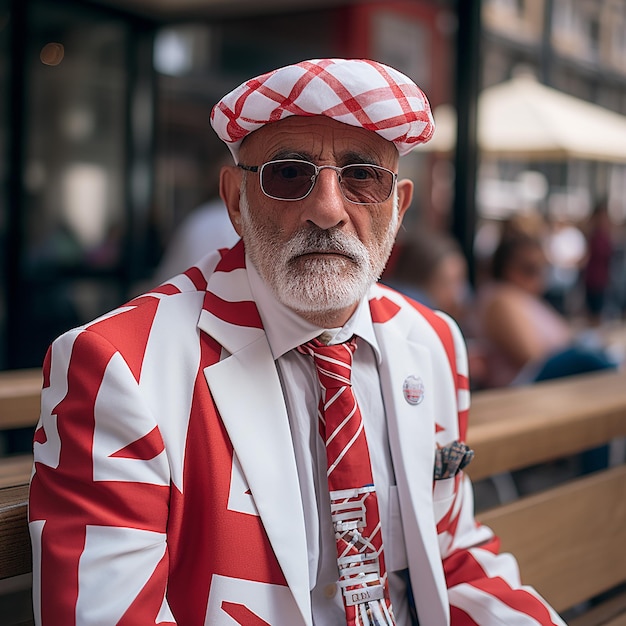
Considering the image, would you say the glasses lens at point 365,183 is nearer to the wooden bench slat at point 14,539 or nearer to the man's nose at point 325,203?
the man's nose at point 325,203

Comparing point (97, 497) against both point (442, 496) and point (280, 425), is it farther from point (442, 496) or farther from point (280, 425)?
point (442, 496)

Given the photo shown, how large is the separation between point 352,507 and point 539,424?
857 millimetres

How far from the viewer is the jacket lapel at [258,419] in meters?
1.46

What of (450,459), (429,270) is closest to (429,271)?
(429,270)

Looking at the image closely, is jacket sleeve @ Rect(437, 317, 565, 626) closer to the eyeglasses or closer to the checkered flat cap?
the eyeglasses

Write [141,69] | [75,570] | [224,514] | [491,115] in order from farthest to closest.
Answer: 1. [491,115]
2. [141,69]
3. [224,514]
4. [75,570]

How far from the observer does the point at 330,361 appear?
161cm

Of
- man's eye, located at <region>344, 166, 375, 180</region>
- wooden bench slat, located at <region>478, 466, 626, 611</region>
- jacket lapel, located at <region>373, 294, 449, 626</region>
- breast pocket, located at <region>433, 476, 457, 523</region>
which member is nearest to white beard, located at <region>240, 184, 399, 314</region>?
man's eye, located at <region>344, 166, 375, 180</region>

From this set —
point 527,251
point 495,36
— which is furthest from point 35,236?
point 495,36

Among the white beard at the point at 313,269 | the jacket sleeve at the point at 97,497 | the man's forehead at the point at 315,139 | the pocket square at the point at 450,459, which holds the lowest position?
the pocket square at the point at 450,459

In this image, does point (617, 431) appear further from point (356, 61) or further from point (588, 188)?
point (588, 188)

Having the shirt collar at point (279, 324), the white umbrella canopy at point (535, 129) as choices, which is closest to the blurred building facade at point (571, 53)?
A: the white umbrella canopy at point (535, 129)

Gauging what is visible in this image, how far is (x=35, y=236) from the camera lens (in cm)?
509

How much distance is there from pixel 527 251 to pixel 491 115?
1.84 meters
